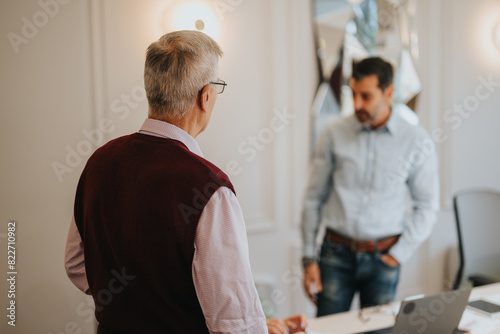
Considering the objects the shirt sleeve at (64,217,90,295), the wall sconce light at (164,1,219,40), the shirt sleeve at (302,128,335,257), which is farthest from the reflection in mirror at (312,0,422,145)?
the shirt sleeve at (64,217,90,295)

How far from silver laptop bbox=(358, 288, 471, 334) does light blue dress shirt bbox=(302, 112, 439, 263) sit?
0.75 m

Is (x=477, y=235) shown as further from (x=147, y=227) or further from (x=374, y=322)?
(x=147, y=227)

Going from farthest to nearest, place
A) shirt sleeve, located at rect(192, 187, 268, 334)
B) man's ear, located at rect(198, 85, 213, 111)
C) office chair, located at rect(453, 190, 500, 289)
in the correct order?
office chair, located at rect(453, 190, 500, 289) → man's ear, located at rect(198, 85, 213, 111) → shirt sleeve, located at rect(192, 187, 268, 334)

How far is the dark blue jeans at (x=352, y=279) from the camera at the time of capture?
2270mm

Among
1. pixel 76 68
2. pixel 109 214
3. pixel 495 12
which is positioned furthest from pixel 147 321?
pixel 495 12

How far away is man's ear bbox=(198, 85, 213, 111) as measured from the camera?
1.11m

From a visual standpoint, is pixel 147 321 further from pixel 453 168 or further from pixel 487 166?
pixel 487 166

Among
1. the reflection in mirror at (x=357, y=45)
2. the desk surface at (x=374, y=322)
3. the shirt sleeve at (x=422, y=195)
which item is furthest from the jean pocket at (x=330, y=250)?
the reflection in mirror at (x=357, y=45)

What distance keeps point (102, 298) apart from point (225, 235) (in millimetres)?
380

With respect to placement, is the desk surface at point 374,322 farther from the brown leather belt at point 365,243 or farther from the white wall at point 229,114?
the white wall at point 229,114

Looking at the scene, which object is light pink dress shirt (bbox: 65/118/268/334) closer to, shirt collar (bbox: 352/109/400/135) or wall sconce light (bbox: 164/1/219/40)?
shirt collar (bbox: 352/109/400/135)

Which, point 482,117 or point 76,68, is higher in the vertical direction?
point 76,68

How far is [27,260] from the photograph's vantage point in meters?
2.33

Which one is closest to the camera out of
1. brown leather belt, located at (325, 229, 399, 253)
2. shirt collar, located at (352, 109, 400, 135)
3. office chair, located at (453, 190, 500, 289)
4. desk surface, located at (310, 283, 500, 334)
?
desk surface, located at (310, 283, 500, 334)
